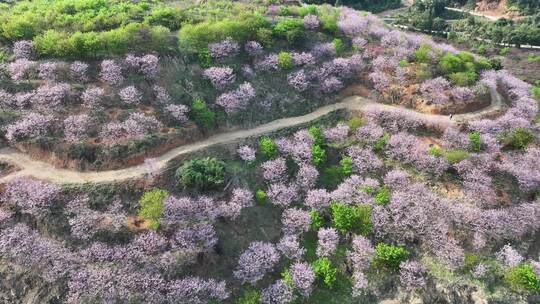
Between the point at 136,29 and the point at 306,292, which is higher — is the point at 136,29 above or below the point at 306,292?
above

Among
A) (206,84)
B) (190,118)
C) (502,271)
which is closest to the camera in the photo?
(502,271)

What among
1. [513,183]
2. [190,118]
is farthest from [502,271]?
[190,118]

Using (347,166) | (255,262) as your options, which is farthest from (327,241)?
(347,166)

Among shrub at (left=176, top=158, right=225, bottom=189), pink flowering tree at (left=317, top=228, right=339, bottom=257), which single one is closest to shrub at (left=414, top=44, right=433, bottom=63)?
pink flowering tree at (left=317, top=228, right=339, bottom=257)

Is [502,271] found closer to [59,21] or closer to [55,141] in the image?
[55,141]

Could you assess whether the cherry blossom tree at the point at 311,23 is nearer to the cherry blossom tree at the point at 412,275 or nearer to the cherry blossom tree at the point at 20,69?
Answer: the cherry blossom tree at the point at 20,69

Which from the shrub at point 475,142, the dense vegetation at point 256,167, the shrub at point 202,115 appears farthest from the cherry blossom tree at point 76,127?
the shrub at point 475,142
